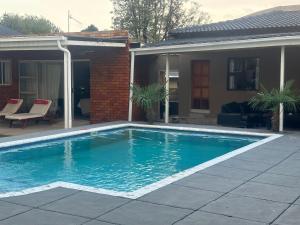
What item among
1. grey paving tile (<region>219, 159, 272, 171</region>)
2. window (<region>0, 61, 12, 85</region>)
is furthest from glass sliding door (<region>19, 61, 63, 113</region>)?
grey paving tile (<region>219, 159, 272, 171</region>)

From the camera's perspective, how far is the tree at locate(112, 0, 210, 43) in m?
32.1

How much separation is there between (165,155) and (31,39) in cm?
571

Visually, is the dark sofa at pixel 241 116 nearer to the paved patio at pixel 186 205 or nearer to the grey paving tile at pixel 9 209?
the paved patio at pixel 186 205

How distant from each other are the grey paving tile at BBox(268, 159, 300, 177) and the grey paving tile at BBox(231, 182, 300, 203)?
1105 mm

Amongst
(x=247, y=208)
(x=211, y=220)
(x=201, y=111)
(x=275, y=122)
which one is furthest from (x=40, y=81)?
(x=211, y=220)

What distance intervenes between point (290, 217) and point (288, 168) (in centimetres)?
317

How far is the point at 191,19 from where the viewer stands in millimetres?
34312

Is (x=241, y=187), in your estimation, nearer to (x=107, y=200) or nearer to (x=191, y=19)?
(x=107, y=200)

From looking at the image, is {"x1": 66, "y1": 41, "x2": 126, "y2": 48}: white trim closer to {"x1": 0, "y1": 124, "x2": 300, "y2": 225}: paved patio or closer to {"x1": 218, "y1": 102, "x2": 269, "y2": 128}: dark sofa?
{"x1": 218, "y1": 102, "x2": 269, "y2": 128}: dark sofa

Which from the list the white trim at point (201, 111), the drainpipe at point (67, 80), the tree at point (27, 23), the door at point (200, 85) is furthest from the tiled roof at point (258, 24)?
the tree at point (27, 23)

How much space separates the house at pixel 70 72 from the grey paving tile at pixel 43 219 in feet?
27.3

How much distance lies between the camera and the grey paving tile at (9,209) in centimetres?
561

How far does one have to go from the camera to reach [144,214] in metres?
5.66

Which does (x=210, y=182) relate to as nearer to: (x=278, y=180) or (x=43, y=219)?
(x=278, y=180)
